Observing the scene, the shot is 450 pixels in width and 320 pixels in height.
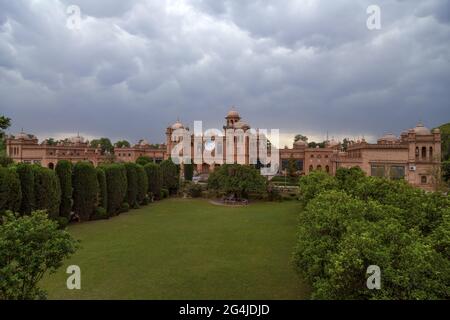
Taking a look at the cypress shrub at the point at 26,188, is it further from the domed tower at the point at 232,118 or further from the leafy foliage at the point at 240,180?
the domed tower at the point at 232,118

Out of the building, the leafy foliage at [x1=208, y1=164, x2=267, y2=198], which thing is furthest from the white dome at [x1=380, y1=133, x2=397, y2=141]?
the leafy foliage at [x1=208, y1=164, x2=267, y2=198]

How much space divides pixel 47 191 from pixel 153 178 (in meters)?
16.1

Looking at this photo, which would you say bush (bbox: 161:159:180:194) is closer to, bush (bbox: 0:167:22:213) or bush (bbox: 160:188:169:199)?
bush (bbox: 160:188:169:199)

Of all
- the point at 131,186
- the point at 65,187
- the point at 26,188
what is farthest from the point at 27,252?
the point at 131,186

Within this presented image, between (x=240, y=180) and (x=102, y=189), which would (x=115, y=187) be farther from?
(x=240, y=180)

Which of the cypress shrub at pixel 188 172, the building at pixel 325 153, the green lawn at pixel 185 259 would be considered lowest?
the green lawn at pixel 185 259

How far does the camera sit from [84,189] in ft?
80.2

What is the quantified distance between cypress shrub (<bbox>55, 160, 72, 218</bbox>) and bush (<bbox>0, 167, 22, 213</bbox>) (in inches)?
162

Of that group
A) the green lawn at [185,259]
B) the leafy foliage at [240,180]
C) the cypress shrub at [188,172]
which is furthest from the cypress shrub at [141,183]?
the cypress shrub at [188,172]

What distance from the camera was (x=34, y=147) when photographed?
57.9 metres

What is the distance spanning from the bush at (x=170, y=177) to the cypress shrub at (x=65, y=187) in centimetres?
1547

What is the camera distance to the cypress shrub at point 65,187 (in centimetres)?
2302

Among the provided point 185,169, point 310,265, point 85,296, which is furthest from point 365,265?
point 185,169
